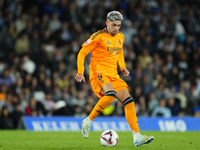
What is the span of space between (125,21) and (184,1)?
5.43 metres

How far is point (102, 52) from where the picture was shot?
746 cm

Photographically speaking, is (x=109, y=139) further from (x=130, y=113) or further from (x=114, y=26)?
(x=114, y=26)

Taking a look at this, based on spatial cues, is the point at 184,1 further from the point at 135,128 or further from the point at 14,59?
the point at 135,128

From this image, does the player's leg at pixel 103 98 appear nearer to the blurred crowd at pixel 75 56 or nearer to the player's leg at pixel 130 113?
the player's leg at pixel 130 113

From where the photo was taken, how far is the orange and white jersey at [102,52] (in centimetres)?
737

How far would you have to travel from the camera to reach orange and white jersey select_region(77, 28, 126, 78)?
7367 millimetres

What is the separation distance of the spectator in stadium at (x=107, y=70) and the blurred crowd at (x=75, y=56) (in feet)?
→ 22.5

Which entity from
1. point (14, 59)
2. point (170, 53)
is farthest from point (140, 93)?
point (14, 59)

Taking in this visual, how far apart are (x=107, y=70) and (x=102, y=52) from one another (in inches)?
14.3

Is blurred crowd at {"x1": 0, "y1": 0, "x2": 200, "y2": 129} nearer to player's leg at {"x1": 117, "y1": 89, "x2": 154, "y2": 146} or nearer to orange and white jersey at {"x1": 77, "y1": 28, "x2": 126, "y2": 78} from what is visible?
orange and white jersey at {"x1": 77, "y1": 28, "x2": 126, "y2": 78}

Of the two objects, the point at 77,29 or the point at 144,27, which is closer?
the point at 77,29

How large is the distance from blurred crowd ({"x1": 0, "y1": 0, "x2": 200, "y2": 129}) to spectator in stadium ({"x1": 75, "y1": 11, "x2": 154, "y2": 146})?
685 cm

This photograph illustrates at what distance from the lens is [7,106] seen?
13.8 metres

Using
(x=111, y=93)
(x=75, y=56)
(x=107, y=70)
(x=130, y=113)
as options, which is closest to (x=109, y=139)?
(x=130, y=113)
